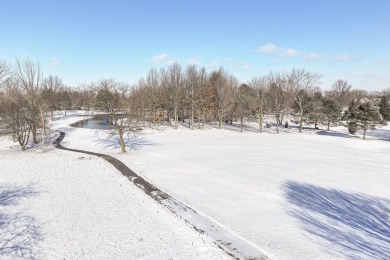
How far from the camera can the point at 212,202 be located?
19.8 meters

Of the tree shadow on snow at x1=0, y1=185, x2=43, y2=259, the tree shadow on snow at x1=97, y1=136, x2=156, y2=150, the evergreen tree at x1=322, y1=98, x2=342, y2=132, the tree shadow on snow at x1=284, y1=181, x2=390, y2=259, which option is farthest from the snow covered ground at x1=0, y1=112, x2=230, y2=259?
the evergreen tree at x1=322, y1=98, x2=342, y2=132

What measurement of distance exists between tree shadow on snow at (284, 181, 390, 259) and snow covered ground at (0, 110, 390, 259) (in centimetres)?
6

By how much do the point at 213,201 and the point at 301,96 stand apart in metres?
56.5

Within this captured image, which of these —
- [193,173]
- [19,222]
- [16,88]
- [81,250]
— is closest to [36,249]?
[81,250]

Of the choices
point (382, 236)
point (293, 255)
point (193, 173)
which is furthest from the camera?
point (193, 173)

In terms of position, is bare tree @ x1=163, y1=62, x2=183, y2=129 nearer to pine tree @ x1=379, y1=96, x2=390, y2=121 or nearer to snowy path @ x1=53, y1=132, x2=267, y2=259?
snowy path @ x1=53, y1=132, x2=267, y2=259

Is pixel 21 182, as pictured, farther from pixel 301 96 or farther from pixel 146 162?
pixel 301 96

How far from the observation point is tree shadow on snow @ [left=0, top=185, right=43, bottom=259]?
Answer: 13.6 metres

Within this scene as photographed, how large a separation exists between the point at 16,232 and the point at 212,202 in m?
11.9

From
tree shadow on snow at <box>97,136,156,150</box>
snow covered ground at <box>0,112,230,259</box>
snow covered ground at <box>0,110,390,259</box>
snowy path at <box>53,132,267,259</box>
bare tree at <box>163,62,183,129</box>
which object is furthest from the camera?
bare tree at <box>163,62,183,129</box>

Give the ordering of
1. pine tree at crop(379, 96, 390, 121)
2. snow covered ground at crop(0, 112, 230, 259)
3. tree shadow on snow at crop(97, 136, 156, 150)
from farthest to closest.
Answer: pine tree at crop(379, 96, 390, 121) → tree shadow on snow at crop(97, 136, 156, 150) → snow covered ground at crop(0, 112, 230, 259)

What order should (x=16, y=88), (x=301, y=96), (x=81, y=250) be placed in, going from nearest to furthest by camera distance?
1. (x=81, y=250)
2. (x=16, y=88)
3. (x=301, y=96)

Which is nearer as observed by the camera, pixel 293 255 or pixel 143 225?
pixel 293 255

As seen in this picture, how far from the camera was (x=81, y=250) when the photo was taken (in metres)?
13.7
